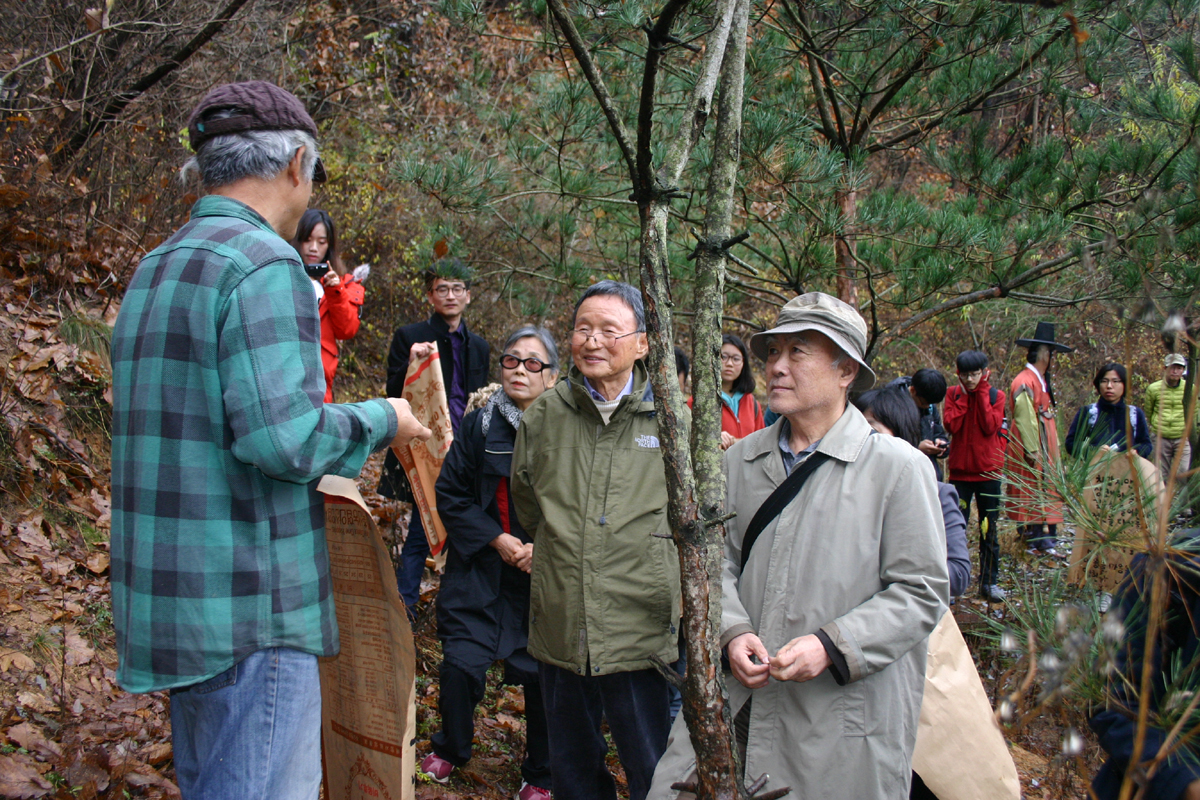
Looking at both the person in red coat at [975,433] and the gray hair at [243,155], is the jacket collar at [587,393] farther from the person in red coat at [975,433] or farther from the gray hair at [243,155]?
the person in red coat at [975,433]

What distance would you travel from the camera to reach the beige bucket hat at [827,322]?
2160 millimetres

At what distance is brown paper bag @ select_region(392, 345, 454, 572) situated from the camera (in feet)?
11.8

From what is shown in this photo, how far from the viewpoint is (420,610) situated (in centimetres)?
453

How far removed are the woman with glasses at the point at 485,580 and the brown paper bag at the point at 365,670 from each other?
115cm

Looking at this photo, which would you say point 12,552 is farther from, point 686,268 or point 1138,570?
→ point 1138,570

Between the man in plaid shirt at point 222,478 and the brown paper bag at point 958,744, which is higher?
the man in plaid shirt at point 222,478

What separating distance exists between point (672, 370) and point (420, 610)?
11.3 feet

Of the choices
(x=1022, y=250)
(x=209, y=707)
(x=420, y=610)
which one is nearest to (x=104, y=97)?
(x=420, y=610)

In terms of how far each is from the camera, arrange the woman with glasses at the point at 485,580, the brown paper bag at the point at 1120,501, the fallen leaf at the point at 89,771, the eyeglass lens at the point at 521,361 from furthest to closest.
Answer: the eyeglass lens at the point at 521,361
the woman with glasses at the point at 485,580
the fallen leaf at the point at 89,771
the brown paper bag at the point at 1120,501

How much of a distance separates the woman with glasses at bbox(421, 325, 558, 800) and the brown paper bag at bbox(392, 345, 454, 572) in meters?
0.31

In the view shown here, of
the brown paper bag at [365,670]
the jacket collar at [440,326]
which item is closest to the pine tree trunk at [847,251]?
the jacket collar at [440,326]

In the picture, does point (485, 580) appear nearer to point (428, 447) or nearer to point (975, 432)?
point (428, 447)

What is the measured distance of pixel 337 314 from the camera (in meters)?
3.86

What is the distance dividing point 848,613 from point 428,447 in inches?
90.5
